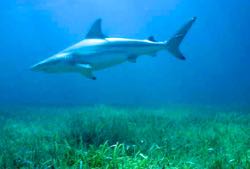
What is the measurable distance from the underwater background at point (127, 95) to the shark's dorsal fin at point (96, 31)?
7.77 feet

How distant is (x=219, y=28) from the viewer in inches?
5027

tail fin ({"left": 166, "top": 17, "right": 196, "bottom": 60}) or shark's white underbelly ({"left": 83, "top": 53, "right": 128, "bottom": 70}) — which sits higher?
tail fin ({"left": 166, "top": 17, "right": 196, "bottom": 60})

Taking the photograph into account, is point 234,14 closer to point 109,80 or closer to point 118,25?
point 118,25

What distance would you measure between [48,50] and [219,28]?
223 feet

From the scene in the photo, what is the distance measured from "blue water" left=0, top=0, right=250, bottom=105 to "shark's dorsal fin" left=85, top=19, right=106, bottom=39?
44378 millimetres

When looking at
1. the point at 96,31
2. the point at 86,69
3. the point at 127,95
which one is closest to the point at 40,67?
the point at 86,69

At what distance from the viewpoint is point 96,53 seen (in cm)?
1128

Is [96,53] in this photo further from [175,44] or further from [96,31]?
[175,44]

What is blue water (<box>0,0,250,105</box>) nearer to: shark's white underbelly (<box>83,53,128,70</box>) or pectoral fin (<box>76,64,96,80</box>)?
shark's white underbelly (<box>83,53,128,70</box>)

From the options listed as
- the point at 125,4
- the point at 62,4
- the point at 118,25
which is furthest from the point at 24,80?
the point at 62,4

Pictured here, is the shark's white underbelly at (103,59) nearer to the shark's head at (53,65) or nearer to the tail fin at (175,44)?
the shark's head at (53,65)

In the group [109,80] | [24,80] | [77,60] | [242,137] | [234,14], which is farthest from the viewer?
[109,80]

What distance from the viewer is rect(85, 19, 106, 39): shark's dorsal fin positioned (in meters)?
11.3

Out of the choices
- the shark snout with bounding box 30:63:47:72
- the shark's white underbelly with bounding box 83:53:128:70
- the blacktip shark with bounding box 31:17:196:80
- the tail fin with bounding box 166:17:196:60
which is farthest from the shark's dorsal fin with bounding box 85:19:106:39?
the tail fin with bounding box 166:17:196:60
